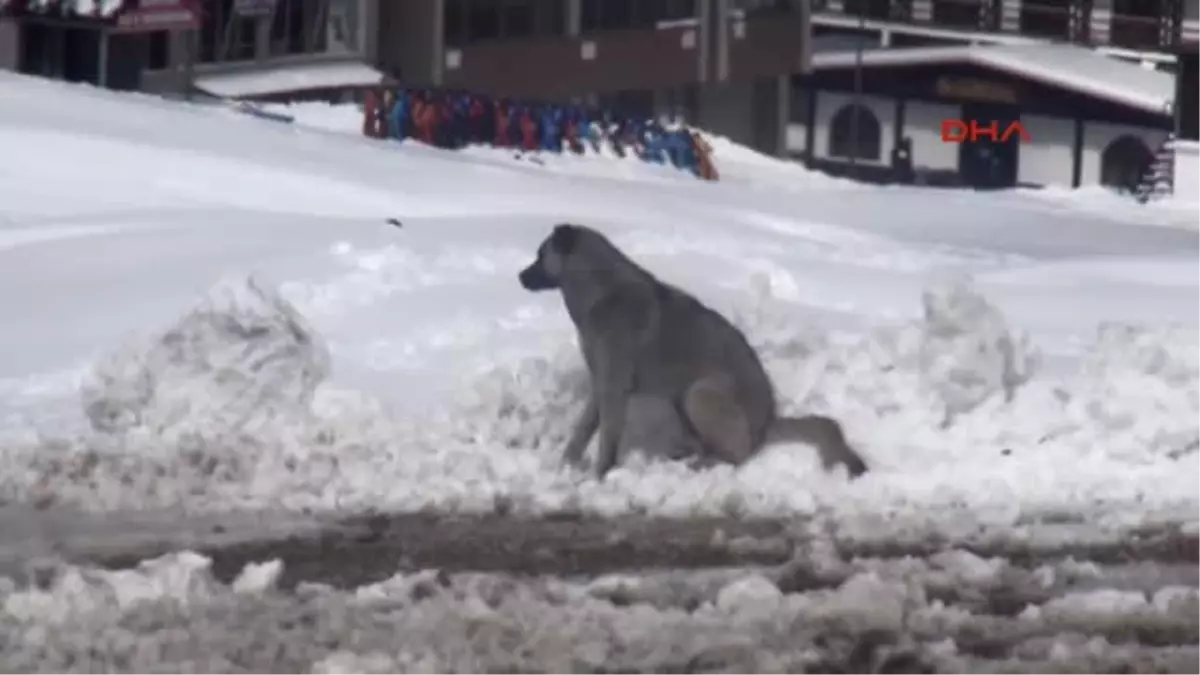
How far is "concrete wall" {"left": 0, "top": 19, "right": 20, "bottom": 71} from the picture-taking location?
114 feet

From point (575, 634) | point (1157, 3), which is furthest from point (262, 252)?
point (1157, 3)

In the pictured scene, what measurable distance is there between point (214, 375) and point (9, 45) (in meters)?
25.9

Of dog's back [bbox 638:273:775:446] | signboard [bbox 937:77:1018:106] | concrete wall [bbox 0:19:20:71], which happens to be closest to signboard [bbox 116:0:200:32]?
concrete wall [bbox 0:19:20:71]

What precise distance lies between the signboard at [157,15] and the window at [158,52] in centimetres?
236

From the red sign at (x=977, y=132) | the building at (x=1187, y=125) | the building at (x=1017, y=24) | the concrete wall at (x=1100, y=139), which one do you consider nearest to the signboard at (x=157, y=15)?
the red sign at (x=977, y=132)

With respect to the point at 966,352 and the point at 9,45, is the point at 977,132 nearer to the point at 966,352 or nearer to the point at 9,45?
the point at 9,45

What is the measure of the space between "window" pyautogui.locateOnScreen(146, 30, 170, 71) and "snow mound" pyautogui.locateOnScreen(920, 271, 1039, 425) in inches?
1068

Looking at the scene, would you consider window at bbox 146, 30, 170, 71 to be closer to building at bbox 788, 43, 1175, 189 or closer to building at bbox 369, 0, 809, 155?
building at bbox 369, 0, 809, 155

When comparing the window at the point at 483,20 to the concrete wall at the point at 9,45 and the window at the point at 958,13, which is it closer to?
the concrete wall at the point at 9,45

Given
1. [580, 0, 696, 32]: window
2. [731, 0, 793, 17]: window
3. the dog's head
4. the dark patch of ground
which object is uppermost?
[731, 0, 793, 17]: window

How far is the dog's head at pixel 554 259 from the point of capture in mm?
9578

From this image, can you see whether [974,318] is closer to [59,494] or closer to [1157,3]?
[59,494]

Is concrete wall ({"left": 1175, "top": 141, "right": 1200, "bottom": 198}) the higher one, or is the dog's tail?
the dog's tail

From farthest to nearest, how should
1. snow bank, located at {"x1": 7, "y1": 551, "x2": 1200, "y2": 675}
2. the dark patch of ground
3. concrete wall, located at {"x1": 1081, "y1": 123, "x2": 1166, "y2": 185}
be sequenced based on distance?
concrete wall, located at {"x1": 1081, "y1": 123, "x2": 1166, "y2": 185} → the dark patch of ground → snow bank, located at {"x1": 7, "y1": 551, "x2": 1200, "y2": 675}
